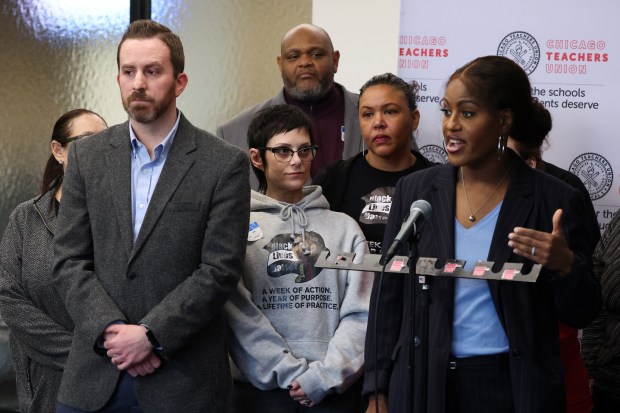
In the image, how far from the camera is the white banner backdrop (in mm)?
4574

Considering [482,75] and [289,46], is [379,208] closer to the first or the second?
[482,75]

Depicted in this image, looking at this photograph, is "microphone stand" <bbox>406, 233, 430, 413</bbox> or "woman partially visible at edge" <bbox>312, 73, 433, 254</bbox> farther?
"woman partially visible at edge" <bbox>312, 73, 433, 254</bbox>

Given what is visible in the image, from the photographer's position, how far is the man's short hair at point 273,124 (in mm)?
3582

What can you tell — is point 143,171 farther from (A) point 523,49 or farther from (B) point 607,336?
(A) point 523,49

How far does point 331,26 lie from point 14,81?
2.12 metres

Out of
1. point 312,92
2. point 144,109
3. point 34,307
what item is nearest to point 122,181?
point 144,109

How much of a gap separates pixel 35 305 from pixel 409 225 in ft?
5.98

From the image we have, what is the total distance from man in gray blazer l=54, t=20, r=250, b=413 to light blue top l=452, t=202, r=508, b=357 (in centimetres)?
73

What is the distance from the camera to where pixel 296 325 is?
331cm

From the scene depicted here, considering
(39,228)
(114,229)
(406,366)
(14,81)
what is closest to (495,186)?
(406,366)

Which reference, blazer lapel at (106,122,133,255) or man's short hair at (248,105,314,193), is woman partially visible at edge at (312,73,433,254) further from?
blazer lapel at (106,122,133,255)

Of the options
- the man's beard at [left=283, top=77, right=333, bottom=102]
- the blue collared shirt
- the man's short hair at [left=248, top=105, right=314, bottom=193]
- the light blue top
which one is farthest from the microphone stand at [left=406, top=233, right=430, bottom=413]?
the man's beard at [left=283, top=77, right=333, bottom=102]

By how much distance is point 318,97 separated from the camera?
14.5 ft

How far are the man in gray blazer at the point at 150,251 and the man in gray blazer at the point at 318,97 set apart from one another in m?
1.31
